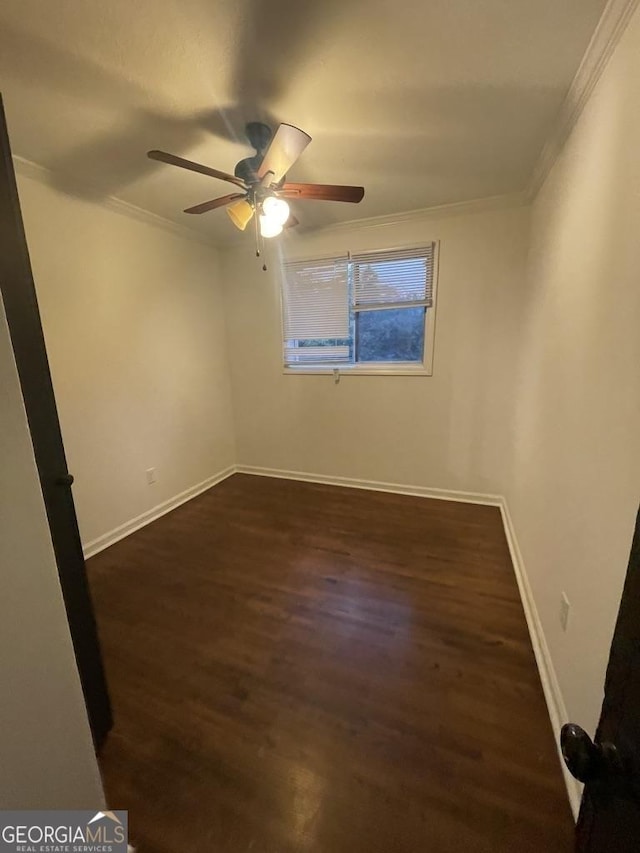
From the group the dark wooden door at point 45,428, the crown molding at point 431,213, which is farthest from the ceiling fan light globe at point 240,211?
the crown molding at point 431,213

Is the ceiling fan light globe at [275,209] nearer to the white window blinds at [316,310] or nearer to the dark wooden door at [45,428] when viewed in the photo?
the dark wooden door at [45,428]

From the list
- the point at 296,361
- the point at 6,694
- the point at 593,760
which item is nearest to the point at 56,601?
the point at 6,694

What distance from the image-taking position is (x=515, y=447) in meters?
2.62

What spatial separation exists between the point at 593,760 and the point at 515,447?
2354mm

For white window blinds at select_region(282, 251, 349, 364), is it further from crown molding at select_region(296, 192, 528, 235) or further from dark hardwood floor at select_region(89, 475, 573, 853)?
dark hardwood floor at select_region(89, 475, 573, 853)

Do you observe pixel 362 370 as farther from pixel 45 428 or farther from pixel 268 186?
pixel 45 428

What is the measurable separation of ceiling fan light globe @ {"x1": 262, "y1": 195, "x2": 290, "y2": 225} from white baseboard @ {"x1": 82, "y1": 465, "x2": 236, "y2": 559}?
2.23 meters

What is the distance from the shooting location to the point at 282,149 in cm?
154

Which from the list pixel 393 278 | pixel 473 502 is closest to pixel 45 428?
pixel 393 278

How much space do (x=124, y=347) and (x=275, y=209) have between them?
167 cm

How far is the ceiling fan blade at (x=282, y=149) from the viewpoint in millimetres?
1440

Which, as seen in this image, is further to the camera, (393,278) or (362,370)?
(362,370)

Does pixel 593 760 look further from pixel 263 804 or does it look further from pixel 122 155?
pixel 122 155

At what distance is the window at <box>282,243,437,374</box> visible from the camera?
121 inches
